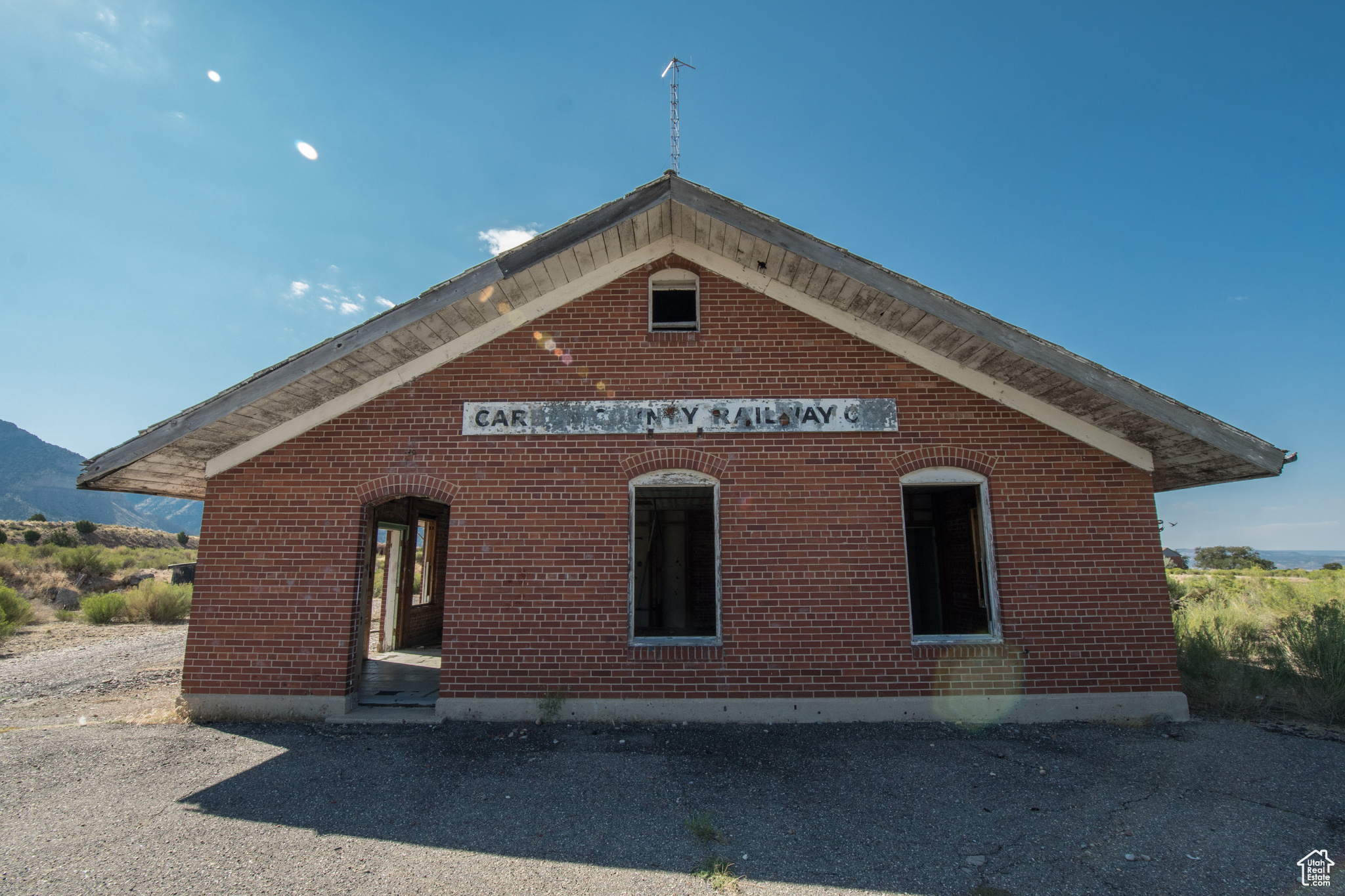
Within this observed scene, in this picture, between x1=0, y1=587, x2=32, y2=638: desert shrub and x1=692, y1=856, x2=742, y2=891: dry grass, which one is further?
x1=0, y1=587, x2=32, y2=638: desert shrub

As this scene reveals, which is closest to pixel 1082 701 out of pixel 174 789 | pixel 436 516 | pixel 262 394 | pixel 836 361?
pixel 836 361

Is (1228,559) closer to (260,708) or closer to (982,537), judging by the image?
(982,537)

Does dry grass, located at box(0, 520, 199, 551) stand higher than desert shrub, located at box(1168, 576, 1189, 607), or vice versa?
dry grass, located at box(0, 520, 199, 551)

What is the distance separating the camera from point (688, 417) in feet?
22.4

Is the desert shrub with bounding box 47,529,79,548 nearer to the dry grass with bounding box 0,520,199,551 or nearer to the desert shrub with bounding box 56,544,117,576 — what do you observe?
the dry grass with bounding box 0,520,199,551

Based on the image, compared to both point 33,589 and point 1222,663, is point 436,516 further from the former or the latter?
point 33,589

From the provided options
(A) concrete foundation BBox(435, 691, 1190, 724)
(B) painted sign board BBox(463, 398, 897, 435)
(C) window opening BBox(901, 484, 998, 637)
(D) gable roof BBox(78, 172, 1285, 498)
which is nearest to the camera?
(D) gable roof BBox(78, 172, 1285, 498)

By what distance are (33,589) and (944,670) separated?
903 inches

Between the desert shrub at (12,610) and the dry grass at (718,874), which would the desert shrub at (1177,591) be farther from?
the desert shrub at (12,610)

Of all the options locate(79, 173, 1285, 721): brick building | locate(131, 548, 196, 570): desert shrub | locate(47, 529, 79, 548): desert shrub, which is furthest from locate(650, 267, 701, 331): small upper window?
→ locate(47, 529, 79, 548): desert shrub

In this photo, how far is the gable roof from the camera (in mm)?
6039

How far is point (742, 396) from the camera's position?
270 inches

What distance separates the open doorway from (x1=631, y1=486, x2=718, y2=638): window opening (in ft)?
13.4

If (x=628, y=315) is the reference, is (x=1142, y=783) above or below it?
below
